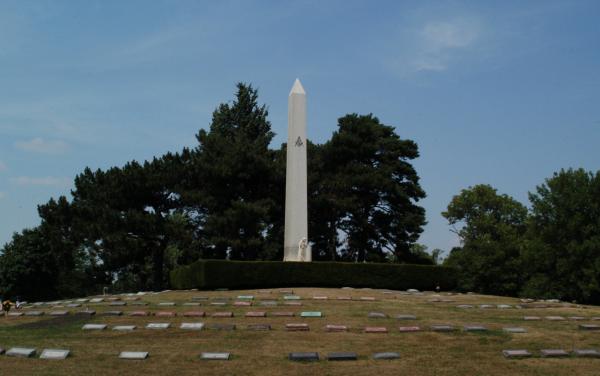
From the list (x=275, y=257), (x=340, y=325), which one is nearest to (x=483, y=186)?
(x=275, y=257)

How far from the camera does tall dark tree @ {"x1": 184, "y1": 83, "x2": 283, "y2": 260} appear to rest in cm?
4553

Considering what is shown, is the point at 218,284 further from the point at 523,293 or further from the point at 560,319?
the point at 523,293

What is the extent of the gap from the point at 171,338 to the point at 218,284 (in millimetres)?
15754

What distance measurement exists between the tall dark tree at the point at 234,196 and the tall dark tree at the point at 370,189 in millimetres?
4742

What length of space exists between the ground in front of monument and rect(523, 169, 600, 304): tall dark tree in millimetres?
16809

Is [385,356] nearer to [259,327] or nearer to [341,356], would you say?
[341,356]

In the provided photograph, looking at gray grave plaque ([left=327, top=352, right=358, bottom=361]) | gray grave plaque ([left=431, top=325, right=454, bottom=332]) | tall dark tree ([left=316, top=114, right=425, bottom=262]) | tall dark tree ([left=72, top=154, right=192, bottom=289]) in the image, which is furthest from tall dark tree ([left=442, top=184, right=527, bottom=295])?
gray grave plaque ([left=327, top=352, right=358, bottom=361])

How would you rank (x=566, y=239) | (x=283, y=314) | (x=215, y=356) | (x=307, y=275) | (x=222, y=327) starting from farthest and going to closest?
(x=566, y=239) → (x=307, y=275) → (x=283, y=314) → (x=222, y=327) → (x=215, y=356)

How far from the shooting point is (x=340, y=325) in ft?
65.3

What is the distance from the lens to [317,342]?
17.5m

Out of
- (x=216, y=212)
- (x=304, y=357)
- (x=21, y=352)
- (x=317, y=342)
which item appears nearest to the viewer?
(x=304, y=357)

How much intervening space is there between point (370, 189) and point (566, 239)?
14.4 metres

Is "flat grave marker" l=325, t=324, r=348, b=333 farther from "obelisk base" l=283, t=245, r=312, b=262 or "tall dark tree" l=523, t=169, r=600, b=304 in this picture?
"tall dark tree" l=523, t=169, r=600, b=304

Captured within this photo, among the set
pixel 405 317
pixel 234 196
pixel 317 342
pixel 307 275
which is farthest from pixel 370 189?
pixel 317 342
